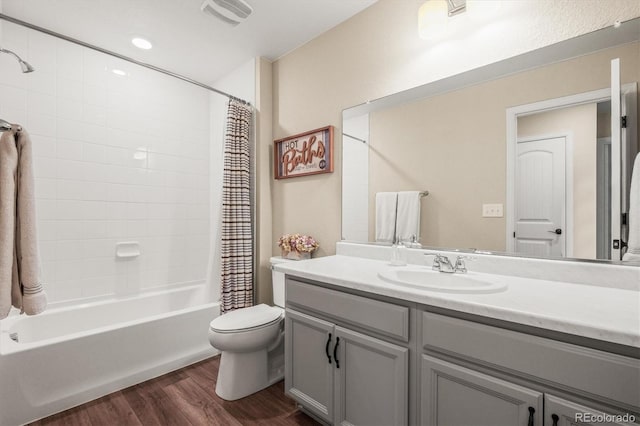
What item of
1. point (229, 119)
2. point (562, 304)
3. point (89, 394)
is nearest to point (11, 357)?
point (89, 394)

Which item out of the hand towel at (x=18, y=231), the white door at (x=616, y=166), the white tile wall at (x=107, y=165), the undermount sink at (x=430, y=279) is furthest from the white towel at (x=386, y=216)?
the white tile wall at (x=107, y=165)

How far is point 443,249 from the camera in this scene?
1.65m

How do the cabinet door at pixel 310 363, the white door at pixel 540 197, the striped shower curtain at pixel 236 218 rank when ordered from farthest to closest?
the striped shower curtain at pixel 236 218
the cabinet door at pixel 310 363
the white door at pixel 540 197

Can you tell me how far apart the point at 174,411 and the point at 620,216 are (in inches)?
95.3

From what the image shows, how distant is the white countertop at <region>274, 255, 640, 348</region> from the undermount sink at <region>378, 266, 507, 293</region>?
0.04 meters

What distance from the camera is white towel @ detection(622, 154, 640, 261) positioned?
112cm

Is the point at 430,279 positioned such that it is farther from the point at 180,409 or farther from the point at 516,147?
the point at 180,409

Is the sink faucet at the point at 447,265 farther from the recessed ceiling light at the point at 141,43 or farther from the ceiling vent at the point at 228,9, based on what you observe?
the recessed ceiling light at the point at 141,43

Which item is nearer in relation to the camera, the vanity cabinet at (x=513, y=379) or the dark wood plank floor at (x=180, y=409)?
the vanity cabinet at (x=513, y=379)

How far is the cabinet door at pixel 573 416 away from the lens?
30.1 inches

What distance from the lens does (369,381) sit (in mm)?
1280

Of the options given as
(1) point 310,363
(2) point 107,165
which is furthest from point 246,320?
(2) point 107,165

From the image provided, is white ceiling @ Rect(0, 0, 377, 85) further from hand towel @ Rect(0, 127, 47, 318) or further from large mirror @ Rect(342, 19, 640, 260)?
hand towel @ Rect(0, 127, 47, 318)

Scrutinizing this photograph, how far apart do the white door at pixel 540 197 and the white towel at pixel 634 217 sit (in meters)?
0.20
